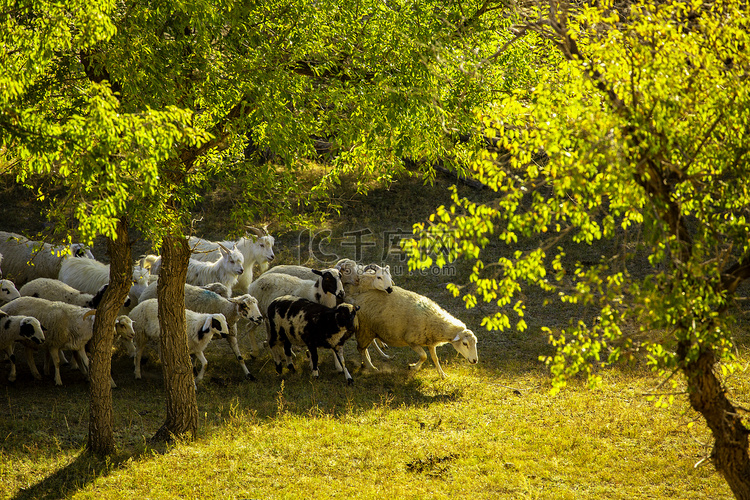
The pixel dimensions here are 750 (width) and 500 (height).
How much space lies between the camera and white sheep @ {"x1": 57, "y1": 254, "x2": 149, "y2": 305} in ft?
45.8

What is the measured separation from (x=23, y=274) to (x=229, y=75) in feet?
37.4

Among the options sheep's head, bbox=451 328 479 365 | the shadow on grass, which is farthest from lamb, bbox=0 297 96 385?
sheep's head, bbox=451 328 479 365

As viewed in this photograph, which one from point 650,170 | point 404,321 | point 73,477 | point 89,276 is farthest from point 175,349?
point 650,170

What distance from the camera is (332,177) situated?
955 centimetres

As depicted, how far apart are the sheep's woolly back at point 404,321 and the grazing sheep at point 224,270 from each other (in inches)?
137

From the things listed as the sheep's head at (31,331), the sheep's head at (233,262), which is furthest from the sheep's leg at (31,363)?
the sheep's head at (233,262)

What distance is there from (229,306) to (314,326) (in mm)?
1964

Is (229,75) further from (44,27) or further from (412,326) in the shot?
(412,326)

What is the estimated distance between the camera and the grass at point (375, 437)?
782 centimetres

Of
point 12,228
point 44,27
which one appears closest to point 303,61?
point 44,27

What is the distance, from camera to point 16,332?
1070 centimetres

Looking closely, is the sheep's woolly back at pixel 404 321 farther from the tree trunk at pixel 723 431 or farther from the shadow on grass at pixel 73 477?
the tree trunk at pixel 723 431

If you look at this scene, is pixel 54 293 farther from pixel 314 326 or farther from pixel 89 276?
pixel 314 326

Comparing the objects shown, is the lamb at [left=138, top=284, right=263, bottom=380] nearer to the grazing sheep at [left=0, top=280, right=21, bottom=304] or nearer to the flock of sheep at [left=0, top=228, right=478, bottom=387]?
the flock of sheep at [left=0, top=228, right=478, bottom=387]
